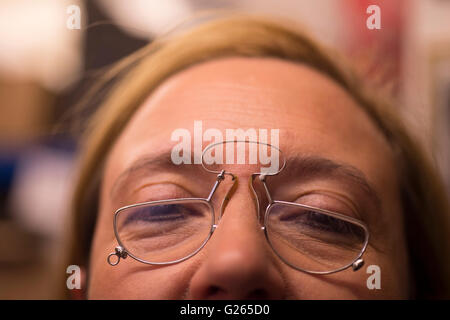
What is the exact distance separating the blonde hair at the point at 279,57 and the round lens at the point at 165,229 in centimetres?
16

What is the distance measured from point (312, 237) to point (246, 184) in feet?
0.34

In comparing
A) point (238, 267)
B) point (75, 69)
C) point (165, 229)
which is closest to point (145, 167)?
point (165, 229)

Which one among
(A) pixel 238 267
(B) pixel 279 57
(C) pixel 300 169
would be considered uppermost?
(B) pixel 279 57

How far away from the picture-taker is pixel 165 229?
46 centimetres

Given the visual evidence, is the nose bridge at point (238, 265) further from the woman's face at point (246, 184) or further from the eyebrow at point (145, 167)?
the eyebrow at point (145, 167)

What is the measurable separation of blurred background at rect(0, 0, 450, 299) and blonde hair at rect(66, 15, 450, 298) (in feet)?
0.15

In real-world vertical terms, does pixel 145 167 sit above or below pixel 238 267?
above

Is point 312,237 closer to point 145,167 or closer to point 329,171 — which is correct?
point 329,171

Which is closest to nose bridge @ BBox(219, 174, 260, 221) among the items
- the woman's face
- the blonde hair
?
the woman's face

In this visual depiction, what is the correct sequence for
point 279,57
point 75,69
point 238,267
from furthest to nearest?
point 75,69 → point 279,57 → point 238,267

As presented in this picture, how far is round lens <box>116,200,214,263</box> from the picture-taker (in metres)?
0.43

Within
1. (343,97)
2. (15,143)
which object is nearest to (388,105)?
(343,97)

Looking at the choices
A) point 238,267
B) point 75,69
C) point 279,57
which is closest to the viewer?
point 238,267

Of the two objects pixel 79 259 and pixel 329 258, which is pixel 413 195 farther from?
pixel 79 259
